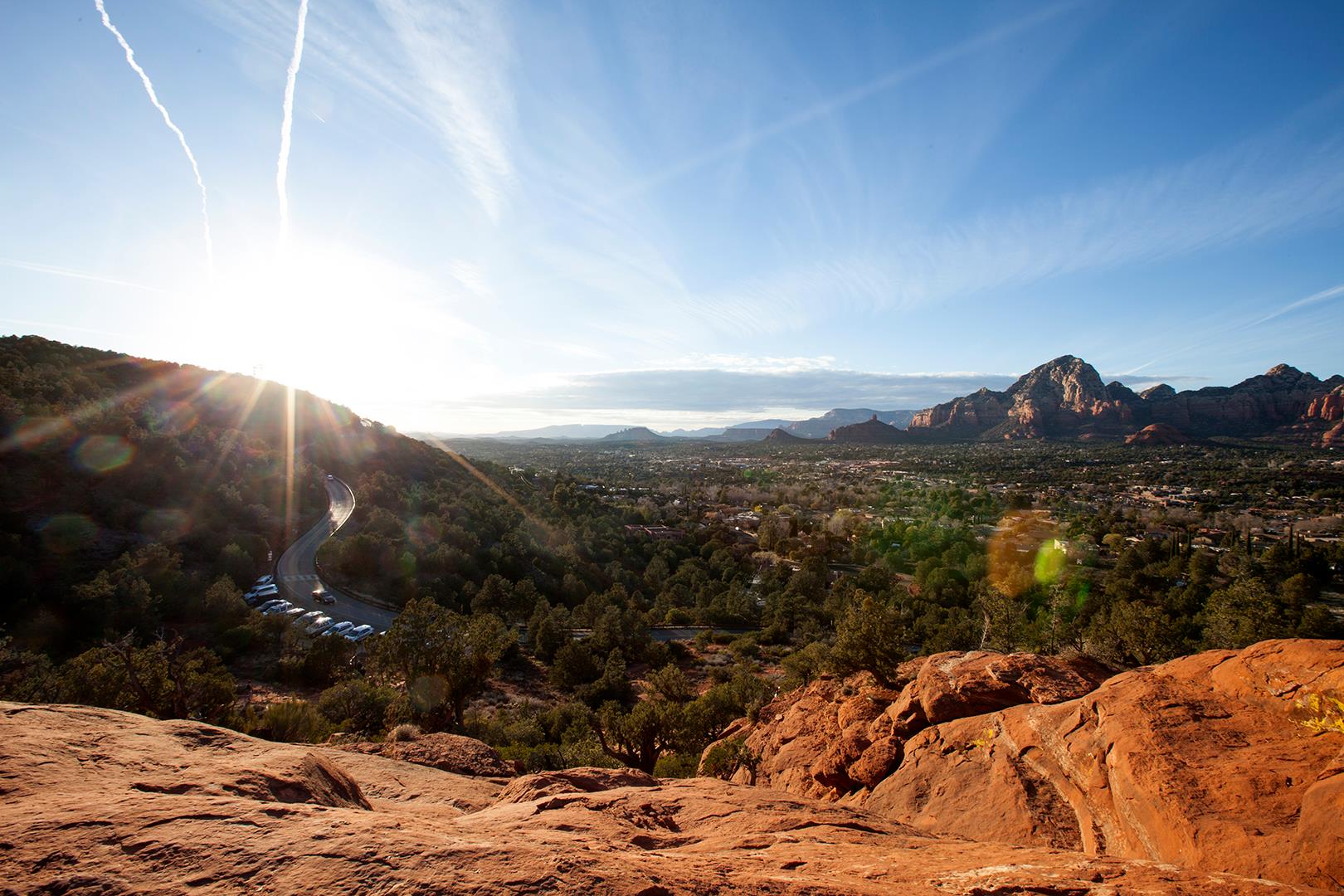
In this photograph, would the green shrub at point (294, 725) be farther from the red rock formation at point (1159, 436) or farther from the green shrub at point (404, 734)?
the red rock formation at point (1159, 436)

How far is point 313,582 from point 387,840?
1597 inches

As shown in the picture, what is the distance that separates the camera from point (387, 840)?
475 cm

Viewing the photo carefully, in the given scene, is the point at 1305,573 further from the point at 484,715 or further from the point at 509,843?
the point at 509,843

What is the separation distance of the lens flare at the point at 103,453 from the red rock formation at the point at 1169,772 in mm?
50850

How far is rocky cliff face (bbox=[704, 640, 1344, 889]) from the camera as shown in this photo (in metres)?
6.27

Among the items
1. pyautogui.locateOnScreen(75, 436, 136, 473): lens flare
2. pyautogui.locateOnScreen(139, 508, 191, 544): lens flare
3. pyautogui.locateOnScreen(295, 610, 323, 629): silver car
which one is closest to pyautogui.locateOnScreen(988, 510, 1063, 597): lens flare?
pyautogui.locateOnScreen(295, 610, 323, 629): silver car

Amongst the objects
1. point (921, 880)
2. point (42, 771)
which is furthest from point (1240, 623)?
point (42, 771)

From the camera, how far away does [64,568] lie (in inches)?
1133

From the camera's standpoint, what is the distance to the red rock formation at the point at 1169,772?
20.2 ft

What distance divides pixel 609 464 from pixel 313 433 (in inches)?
4009

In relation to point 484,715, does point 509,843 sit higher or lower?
higher

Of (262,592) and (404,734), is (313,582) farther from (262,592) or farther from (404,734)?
(404,734)

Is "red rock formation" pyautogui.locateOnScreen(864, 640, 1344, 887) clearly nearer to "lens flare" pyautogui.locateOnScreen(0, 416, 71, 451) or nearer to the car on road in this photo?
the car on road

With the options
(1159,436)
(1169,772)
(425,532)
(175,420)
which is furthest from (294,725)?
(1159,436)
